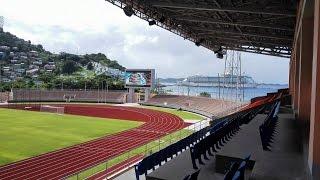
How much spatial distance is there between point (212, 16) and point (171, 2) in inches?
148

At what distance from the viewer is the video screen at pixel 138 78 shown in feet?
180

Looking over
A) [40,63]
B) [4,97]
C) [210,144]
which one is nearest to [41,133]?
[210,144]

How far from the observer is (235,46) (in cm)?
3422

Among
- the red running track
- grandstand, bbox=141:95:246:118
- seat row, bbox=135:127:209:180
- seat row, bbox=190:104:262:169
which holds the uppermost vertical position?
seat row, bbox=190:104:262:169

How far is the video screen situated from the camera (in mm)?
54938

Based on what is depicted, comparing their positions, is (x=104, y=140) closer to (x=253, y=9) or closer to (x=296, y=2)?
(x=253, y=9)

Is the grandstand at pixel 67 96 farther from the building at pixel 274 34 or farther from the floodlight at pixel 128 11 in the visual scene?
the floodlight at pixel 128 11

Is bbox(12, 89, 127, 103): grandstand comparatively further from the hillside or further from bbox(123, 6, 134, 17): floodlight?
the hillside

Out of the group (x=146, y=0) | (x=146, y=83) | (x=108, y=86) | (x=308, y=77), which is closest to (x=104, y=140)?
(x=146, y=0)

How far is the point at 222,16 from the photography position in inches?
801

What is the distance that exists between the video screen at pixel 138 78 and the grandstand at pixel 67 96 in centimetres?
627

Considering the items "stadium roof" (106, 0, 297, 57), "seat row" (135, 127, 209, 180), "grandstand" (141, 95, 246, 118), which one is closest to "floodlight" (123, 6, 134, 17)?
"stadium roof" (106, 0, 297, 57)

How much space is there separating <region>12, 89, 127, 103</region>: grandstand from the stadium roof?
35.8m

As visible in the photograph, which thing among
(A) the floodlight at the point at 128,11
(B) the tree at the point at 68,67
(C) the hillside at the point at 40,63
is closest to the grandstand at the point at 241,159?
(A) the floodlight at the point at 128,11
